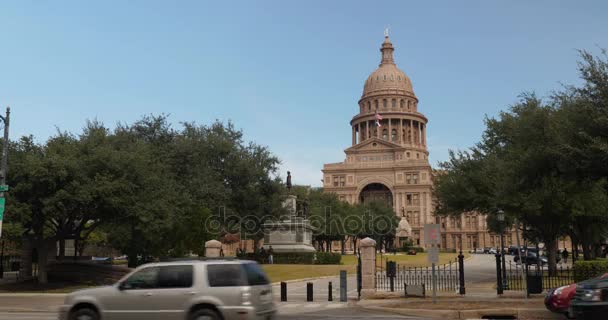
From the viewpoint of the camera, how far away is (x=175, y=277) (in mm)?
13094

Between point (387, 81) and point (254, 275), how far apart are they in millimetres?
158739

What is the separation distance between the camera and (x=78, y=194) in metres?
A: 30.0

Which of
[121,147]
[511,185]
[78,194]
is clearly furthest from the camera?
[121,147]

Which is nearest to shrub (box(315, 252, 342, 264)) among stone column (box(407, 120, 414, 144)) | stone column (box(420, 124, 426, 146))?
stone column (box(407, 120, 414, 144))

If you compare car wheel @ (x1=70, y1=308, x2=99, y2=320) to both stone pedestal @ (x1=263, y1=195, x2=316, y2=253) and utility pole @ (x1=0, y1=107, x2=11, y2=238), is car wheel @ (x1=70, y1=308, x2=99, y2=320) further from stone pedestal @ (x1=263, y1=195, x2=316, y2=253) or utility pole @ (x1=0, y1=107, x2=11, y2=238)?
stone pedestal @ (x1=263, y1=195, x2=316, y2=253)

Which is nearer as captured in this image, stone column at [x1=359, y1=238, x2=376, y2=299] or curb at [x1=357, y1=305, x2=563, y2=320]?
curb at [x1=357, y1=305, x2=563, y2=320]

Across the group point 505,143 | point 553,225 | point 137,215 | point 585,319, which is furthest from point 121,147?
point 585,319

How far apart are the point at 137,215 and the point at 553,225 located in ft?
78.3

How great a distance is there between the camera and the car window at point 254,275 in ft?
42.0

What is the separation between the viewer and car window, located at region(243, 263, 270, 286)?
12.8 metres

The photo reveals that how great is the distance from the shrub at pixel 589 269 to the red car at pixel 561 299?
8.85 metres

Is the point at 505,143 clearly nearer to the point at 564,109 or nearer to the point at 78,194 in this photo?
the point at 564,109

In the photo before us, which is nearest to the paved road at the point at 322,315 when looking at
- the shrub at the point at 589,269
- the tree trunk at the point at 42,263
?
the shrub at the point at 589,269

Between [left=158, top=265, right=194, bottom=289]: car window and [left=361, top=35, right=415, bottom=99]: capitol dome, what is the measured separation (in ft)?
508
